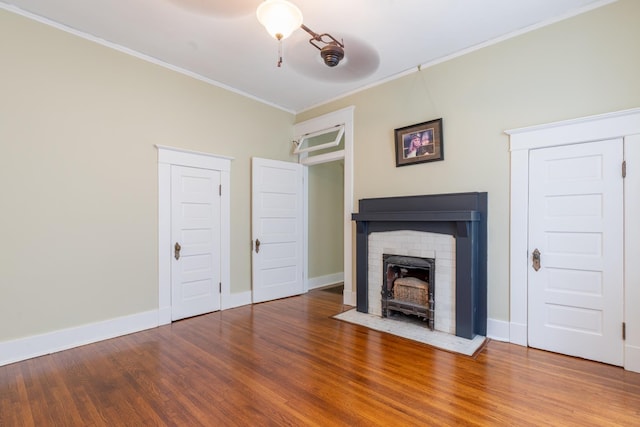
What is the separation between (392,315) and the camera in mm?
3801

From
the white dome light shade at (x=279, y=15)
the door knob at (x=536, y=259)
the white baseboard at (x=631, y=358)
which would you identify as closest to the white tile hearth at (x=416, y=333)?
the door knob at (x=536, y=259)

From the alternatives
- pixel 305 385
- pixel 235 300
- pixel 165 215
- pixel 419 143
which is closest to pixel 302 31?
pixel 419 143

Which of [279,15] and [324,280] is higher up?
[279,15]

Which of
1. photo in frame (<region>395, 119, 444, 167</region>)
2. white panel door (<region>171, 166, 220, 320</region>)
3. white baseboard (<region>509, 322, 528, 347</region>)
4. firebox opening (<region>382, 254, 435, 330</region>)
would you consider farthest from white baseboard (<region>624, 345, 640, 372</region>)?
white panel door (<region>171, 166, 220, 320</region>)

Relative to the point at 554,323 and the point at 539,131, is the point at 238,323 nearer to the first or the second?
the point at 554,323

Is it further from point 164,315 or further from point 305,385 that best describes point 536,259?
point 164,315

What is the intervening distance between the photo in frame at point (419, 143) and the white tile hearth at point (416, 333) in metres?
1.94

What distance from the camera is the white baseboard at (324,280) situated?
5.48 metres

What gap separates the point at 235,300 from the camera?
4375 millimetres

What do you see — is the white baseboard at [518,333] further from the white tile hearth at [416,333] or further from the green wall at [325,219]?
the green wall at [325,219]

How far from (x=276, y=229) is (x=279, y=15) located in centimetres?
317

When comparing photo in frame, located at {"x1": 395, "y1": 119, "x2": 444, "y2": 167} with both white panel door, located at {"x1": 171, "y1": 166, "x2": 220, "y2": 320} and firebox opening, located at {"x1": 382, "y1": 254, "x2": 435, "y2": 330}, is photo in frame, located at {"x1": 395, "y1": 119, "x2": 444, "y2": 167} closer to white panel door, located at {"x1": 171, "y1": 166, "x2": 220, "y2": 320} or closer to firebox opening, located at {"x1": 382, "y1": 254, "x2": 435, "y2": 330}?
firebox opening, located at {"x1": 382, "y1": 254, "x2": 435, "y2": 330}

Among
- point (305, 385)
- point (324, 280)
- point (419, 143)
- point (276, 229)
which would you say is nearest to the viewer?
point (305, 385)

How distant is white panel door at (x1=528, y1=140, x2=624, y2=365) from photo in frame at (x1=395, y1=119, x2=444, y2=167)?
958 millimetres
